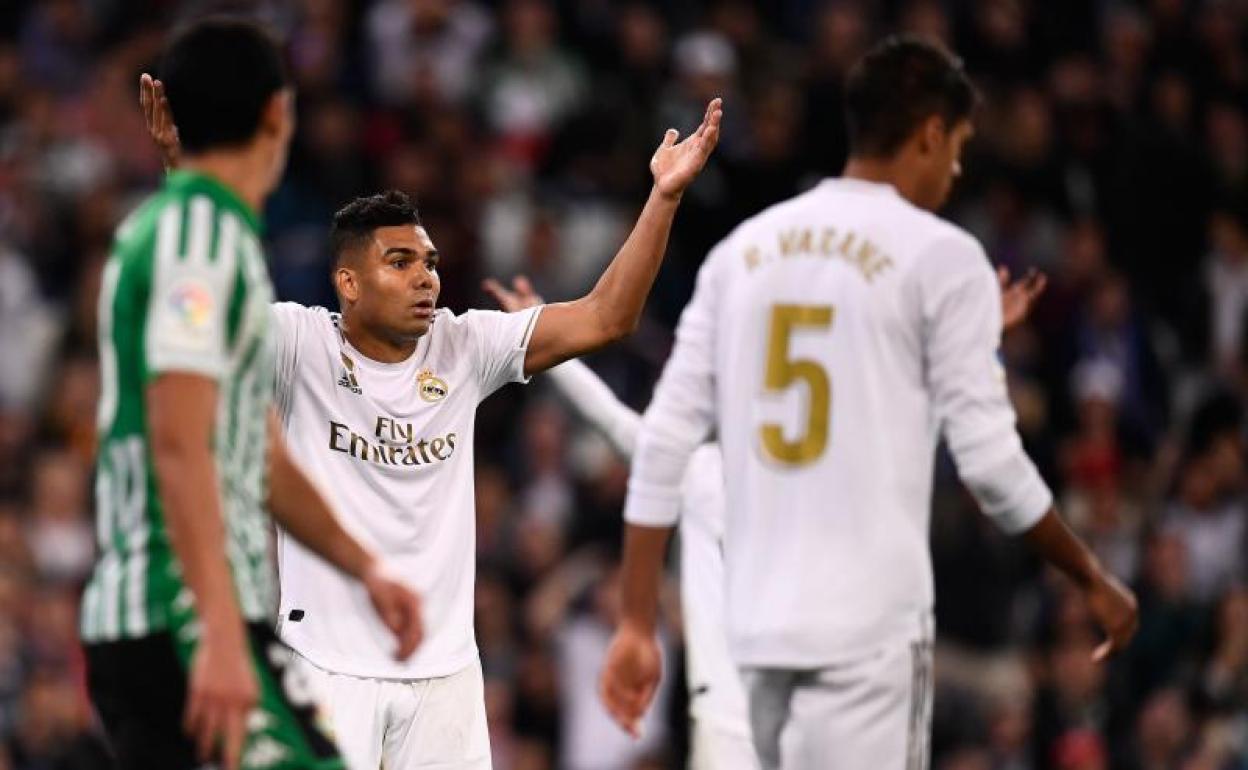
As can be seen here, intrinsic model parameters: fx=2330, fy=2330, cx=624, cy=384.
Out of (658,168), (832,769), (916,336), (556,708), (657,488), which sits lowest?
(556,708)

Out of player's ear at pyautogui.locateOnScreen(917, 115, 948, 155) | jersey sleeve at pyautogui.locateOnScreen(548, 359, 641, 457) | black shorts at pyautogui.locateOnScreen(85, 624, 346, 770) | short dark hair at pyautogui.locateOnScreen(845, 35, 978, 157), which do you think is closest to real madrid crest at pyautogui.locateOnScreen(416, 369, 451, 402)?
jersey sleeve at pyautogui.locateOnScreen(548, 359, 641, 457)

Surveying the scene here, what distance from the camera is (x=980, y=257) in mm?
5637

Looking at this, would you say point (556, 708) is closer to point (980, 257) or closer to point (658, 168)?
point (658, 168)

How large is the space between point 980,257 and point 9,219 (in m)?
9.63

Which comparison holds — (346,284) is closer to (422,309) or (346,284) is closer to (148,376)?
(422,309)

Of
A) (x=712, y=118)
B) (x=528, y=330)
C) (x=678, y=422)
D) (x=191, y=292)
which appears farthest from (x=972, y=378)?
(x=191, y=292)

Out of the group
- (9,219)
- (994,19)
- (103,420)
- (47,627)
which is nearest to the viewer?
(103,420)

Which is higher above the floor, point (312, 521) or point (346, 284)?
point (346, 284)

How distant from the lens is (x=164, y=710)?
15.8 ft

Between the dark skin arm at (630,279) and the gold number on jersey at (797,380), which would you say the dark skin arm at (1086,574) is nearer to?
the gold number on jersey at (797,380)

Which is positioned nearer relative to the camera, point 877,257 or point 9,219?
point 877,257

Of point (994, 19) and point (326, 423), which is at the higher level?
point (994, 19)

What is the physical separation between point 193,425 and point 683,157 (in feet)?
8.18

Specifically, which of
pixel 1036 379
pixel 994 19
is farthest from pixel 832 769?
pixel 994 19
